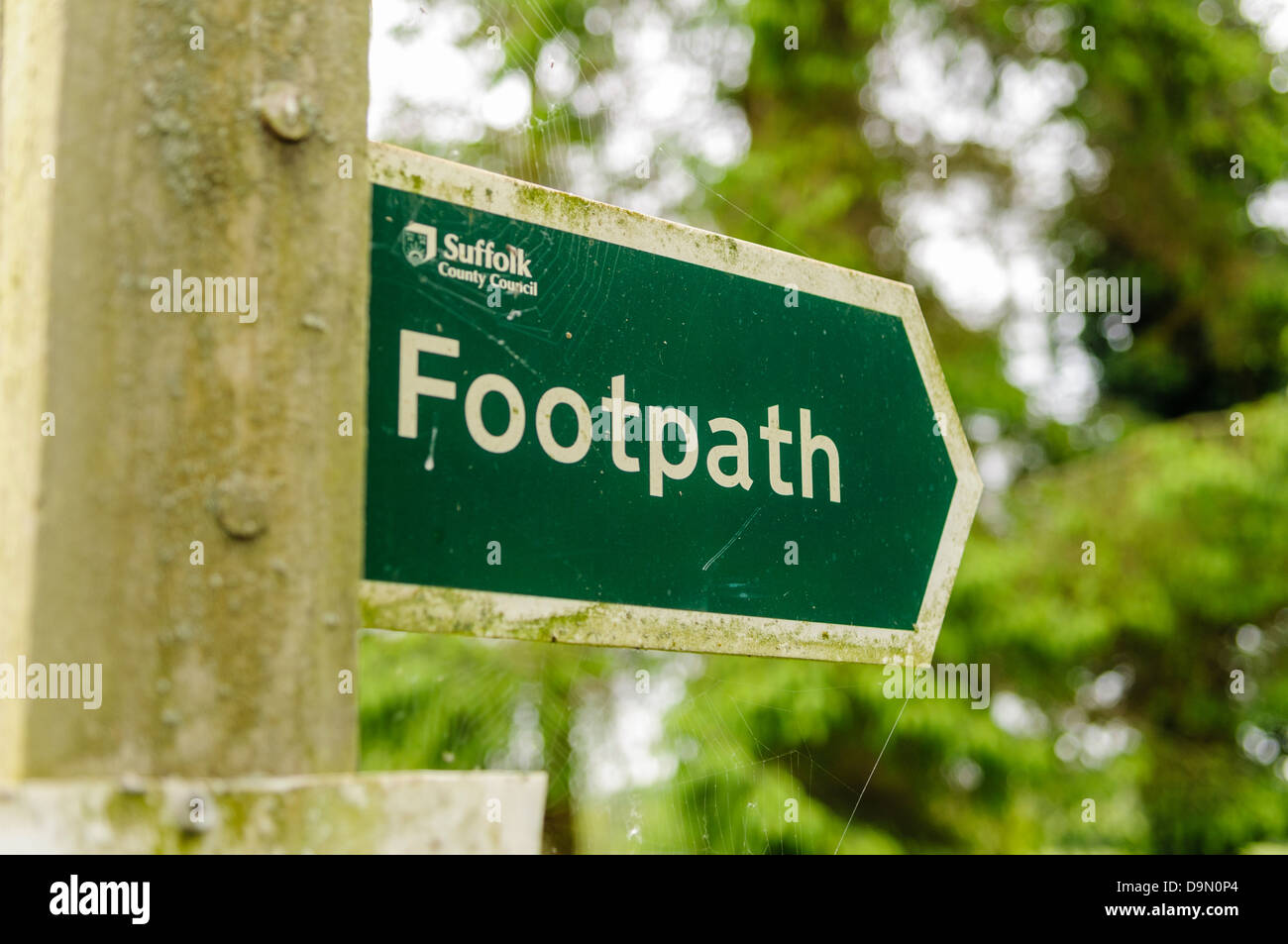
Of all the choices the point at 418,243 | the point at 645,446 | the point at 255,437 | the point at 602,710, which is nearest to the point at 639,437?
the point at 645,446

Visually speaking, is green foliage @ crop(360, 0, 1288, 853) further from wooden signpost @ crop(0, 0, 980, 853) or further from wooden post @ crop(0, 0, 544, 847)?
wooden post @ crop(0, 0, 544, 847)

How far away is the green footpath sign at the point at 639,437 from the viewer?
3.00 ft

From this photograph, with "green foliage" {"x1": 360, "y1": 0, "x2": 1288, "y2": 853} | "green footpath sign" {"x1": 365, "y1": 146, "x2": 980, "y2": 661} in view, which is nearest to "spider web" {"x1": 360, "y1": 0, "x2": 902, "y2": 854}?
"green foliage" {"x1": 360, "y1": 0, "x2": 1288, "y2": 853}

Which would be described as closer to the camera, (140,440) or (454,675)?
(140,440)

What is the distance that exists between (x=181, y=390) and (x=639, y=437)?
0.48 meters

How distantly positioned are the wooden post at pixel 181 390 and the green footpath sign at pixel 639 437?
12cm

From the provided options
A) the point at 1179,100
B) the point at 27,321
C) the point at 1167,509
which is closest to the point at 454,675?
the point at 1167,509

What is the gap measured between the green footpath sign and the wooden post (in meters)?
0.12

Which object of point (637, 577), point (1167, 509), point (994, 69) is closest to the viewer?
point (637, 577)

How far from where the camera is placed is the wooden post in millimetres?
675

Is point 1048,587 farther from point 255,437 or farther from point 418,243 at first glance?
point 255,437

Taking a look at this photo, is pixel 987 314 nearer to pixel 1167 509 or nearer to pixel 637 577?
pixel 1167 509

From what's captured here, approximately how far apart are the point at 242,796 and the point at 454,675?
157 inches

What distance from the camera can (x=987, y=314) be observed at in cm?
648
